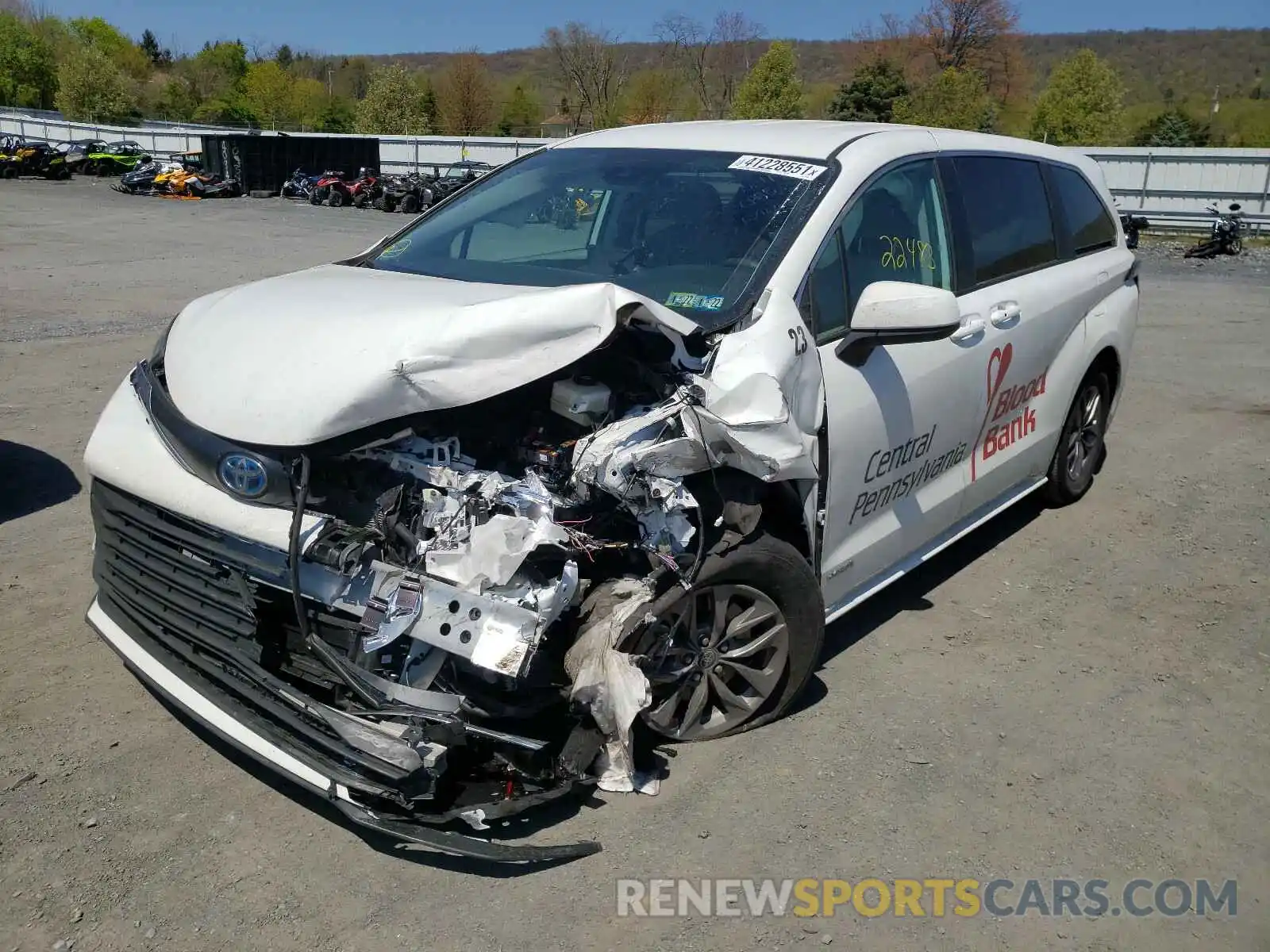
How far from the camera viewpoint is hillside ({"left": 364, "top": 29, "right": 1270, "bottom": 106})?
103m

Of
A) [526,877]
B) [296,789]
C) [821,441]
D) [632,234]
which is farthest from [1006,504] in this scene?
[296,789]

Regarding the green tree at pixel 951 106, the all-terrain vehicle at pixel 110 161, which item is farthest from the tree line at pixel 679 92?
the all-terrain vehicle at pixel 110 161

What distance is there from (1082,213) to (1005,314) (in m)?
1.44

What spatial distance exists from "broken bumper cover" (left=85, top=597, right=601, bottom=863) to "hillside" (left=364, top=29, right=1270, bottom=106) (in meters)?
101

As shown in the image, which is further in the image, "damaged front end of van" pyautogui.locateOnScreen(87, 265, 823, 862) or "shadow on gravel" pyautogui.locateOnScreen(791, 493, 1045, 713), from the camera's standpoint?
"shadow on gravel" pyautogui.locateOnScreen(791, 493, 1045, 713)

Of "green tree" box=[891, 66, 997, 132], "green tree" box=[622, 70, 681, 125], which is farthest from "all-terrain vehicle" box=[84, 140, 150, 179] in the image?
"green tree" box=[891, 66, 997, 132]

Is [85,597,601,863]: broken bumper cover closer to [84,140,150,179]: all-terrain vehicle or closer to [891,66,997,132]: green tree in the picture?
[84,140,150,179]: all-terrain vehicle

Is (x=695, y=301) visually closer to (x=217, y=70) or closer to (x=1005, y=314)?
(x=1005, y=314)

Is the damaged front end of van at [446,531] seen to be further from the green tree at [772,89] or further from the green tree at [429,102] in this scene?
the green tree at [429,102]

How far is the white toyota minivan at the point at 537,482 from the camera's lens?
2895mm

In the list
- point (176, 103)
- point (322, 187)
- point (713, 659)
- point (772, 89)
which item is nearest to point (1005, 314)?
point (713, 659)

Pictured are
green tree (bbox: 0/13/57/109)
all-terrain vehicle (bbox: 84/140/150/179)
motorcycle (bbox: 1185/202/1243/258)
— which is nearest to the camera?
motorcycle (bbox: 1185/202/1243/258)

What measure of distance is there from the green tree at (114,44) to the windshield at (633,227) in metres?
97.3

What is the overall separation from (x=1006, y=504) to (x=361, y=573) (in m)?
3.39
